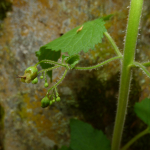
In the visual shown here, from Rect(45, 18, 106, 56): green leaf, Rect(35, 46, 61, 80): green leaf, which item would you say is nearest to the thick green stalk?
Rect(45, 18, 106, 56): green leaf

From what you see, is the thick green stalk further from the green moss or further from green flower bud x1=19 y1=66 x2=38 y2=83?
the green moss

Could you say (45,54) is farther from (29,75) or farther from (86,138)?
(86,138)

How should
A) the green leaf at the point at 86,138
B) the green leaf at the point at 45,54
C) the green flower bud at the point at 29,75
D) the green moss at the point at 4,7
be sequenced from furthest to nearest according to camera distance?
1. the green moss at the point at 4,7
2. the green leaf at the point at 86,138
3. the green leaf at the point at 45,54
4. the green flower bud at the point at 29,75

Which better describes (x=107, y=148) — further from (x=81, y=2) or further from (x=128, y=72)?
(x=81, y=2)

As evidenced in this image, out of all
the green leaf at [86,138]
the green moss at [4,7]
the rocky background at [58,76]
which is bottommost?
the green leaf at [86,138]

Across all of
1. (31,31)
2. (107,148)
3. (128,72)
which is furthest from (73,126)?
(31,31)

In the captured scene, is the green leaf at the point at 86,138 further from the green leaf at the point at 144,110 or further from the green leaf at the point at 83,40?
the green leaf at the point at 83,40

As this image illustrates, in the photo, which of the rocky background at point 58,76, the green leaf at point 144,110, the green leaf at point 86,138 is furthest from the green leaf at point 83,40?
the green leaf at point 144,110

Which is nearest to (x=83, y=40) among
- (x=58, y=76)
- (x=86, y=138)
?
(x=58, y=76)
